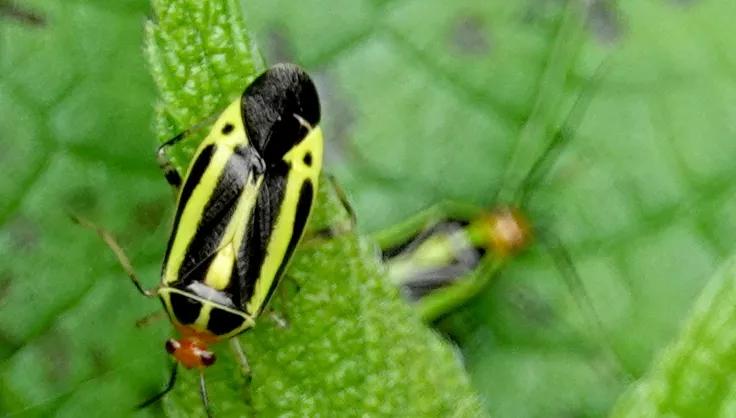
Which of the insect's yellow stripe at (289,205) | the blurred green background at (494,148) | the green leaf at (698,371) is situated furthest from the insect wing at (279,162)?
the green leaf at (698,371)

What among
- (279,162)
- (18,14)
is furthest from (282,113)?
(18,14)

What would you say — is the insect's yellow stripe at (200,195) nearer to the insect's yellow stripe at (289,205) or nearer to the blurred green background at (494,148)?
the insect's yellow stripe at (289,205)

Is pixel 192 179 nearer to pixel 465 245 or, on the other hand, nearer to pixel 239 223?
pixel 239 223

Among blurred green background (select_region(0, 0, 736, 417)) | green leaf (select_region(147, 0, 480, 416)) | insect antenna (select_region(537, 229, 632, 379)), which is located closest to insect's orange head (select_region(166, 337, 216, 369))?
blurred green background (select_region(0, 0, 736, 417))

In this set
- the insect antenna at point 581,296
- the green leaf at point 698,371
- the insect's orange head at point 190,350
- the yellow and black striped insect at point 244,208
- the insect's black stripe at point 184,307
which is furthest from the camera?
the insect antenna at point 581,296

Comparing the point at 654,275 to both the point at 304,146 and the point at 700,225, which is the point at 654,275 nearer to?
the point at 700,225

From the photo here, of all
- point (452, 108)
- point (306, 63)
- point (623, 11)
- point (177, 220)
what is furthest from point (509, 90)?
point (177, 220)

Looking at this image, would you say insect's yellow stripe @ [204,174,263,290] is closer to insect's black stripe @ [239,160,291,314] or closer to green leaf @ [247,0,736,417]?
insect's black stripe @ [239,160,291,314]
